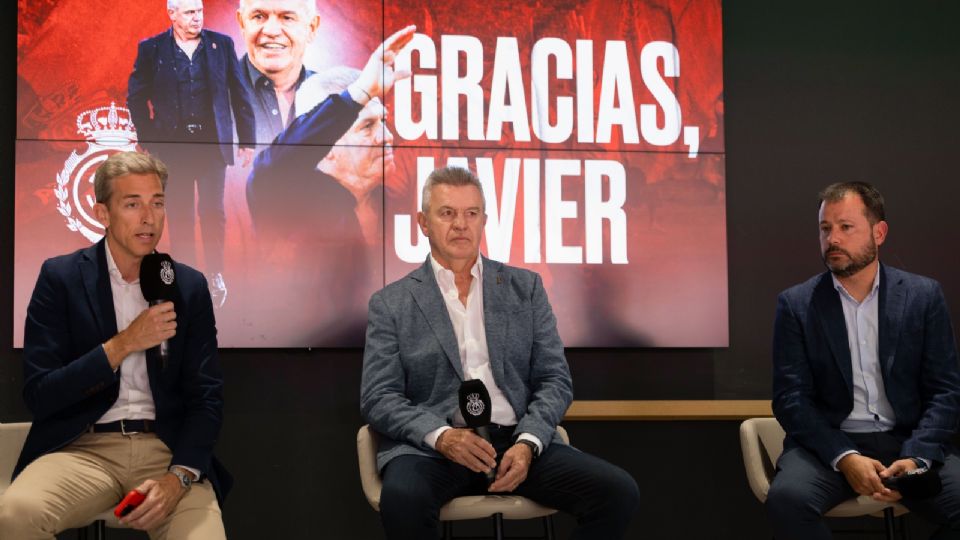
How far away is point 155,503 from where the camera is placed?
2.71 meters

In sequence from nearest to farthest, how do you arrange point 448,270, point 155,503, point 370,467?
point 155,503 < point 370,467 < point 448,270

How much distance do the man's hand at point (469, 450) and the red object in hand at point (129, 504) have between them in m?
0.88

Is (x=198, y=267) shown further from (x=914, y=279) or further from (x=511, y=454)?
(x=914, y=279)

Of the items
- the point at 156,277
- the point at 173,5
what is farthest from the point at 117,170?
the point at 173,5

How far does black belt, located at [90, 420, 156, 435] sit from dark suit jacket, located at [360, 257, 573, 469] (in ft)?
2.24

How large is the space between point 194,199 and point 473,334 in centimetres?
159

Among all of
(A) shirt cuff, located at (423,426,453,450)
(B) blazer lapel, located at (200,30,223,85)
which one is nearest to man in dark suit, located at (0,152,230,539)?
(A) shirt cuff, located at (423,426,453,450)

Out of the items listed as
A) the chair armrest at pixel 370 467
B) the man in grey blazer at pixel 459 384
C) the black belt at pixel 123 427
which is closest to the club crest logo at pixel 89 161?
the black belt at pixel 123 427

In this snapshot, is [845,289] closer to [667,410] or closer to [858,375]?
[858,375]

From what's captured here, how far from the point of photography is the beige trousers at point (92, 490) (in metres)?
2.63

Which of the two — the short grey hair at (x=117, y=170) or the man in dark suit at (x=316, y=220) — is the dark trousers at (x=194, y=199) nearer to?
the man in dark suit at (x=316, y=220)

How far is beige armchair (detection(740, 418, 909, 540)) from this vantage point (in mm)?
3250

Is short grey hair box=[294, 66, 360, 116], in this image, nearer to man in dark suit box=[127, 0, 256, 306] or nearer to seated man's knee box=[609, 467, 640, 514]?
man in dark suit box=[127, 0, 256, 306]

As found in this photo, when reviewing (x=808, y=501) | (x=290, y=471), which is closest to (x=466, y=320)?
(x=808, y=501)
